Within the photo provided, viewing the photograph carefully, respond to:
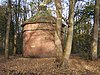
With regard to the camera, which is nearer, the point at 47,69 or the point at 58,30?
the point at 47,69

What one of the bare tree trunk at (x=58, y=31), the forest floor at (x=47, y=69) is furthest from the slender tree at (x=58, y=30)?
the forest floor at (x=47, y=69)

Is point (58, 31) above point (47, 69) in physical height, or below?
above

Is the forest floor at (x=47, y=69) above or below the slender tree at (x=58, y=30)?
below

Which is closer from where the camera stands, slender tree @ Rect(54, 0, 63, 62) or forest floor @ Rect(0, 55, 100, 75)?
forest floor @ Rect(0, 55, 100, 75)

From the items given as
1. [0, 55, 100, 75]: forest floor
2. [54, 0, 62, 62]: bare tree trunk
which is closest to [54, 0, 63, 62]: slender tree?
[54, 0, 62, 62]: bare tree trunk

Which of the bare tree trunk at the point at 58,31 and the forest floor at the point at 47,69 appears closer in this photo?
the forest floor at the point at 47,69

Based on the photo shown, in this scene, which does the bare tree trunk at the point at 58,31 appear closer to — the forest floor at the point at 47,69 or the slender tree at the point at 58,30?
the slender tree at the point at 58,30

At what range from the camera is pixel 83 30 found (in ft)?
126

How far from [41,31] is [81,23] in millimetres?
7355

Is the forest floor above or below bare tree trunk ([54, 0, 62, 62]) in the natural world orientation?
below

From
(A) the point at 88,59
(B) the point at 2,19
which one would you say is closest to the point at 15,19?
(B) the point at 2,19

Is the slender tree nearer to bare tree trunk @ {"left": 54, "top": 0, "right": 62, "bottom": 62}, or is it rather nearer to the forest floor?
bare tree trunk @ {"left": 54, "top": 0, "right": 62, "bottom": 62}

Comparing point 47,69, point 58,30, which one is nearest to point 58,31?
point 58,30

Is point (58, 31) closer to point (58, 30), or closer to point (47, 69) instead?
point (58, 30)
